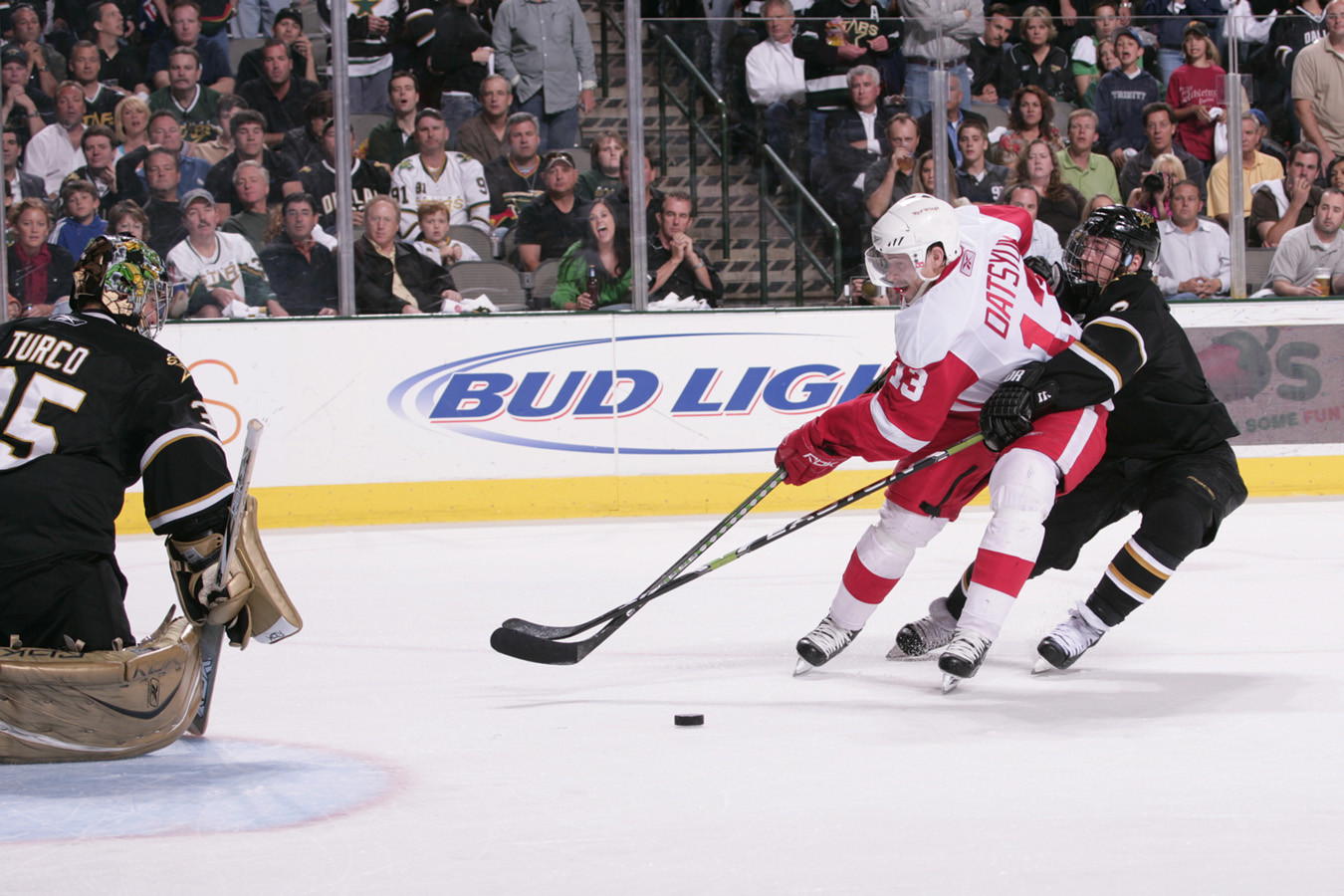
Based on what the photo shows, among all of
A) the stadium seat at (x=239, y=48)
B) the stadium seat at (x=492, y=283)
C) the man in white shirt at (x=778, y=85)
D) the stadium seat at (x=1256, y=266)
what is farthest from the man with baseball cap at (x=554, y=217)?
the stadium seat at (x=1256, y=266)

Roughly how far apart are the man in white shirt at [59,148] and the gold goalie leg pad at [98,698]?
447 cm

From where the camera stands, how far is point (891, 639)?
3.77 metres

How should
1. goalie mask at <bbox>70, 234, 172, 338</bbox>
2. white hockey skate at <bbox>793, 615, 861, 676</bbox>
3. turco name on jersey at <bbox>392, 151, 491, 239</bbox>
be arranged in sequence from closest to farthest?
goalie mask at <bbox>70, 234, 172, 338</bbox> → white hockey skate at <bbox>793, 615, 861, 676</bbox> → turco name on jersey at <bbox>392, 151, 491, 239</bbox>

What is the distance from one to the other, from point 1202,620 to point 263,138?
15.4 ft

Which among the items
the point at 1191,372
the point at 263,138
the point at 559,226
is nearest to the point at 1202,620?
the point at 1191,372

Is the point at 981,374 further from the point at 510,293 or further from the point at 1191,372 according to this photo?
the point at 510,293

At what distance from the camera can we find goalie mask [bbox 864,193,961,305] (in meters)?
3.21

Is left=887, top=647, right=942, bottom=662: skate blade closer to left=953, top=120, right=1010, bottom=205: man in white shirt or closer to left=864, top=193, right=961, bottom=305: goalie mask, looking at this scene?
left=864, top=193, right=961, bottom=305: goalie mask

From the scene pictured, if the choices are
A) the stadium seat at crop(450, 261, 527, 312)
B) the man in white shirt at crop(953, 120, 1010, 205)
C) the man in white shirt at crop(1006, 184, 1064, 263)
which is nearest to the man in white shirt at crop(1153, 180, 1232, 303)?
the man in white shirt at crop(1006, 184, 1064, 263)

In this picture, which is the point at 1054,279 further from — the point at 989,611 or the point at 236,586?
the point at 236,586

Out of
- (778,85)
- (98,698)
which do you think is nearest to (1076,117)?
(778,85)

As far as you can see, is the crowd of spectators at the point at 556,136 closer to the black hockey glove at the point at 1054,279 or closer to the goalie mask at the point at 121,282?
the black hockey glove at the point at 1054,279

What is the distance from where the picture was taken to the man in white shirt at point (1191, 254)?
22.6 ft

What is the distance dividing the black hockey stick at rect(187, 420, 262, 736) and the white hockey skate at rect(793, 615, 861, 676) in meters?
1.33
